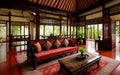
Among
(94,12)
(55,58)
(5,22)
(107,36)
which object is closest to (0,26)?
(5,22)

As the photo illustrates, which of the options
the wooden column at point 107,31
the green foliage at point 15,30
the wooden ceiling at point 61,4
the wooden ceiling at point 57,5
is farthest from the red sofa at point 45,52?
the green foliage at point 15,30

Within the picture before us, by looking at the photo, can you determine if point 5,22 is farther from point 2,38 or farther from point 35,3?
point 35,3

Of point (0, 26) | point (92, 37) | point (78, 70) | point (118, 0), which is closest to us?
point (78, 70)

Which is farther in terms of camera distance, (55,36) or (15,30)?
(15,30)

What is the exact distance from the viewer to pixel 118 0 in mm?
5082

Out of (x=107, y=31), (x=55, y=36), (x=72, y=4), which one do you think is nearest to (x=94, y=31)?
(x=107, y=31)

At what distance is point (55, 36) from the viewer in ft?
25.1

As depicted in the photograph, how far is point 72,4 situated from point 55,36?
3324mm

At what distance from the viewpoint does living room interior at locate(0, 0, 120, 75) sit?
3252 millimetres

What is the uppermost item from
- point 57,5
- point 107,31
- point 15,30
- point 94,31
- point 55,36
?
point 57,5

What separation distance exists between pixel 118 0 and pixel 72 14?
158 inches

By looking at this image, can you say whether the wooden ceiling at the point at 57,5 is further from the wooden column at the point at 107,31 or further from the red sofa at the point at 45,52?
the red sofa at the point at 45,52

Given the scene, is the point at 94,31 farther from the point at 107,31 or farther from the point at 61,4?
the point at 61,4

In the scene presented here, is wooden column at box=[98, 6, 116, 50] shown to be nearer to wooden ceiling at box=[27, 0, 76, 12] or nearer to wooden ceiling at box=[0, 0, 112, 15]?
wooden ceiling at box=[0, 0, 112, 15]
